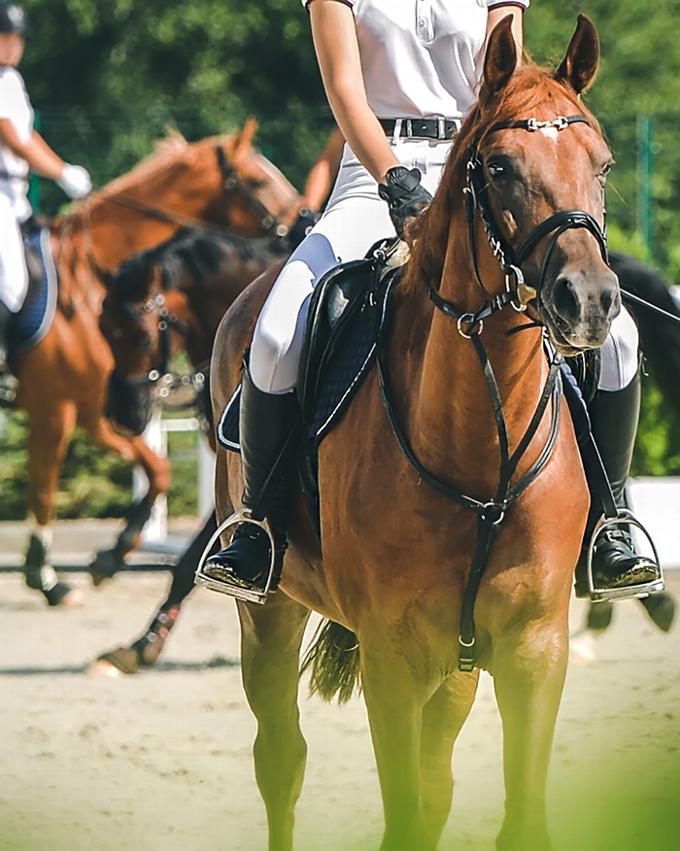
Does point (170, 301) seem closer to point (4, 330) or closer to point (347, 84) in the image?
point (4, 330)

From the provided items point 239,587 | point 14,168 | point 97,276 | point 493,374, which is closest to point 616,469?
point 493,374

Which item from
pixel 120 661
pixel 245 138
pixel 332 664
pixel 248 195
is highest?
pixel 245 138

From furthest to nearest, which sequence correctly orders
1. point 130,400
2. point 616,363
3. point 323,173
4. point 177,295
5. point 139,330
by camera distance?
point 130,400
point 139,330
point 177,295
point 323,173
point 616,363

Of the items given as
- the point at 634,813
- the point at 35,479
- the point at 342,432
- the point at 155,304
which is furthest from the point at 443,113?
the point at 35,479

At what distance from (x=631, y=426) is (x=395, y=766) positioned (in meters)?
1.11

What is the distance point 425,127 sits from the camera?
435cm

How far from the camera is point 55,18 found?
24.9 m

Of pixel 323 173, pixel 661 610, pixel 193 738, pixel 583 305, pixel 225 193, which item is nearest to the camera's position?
pixel 583 305

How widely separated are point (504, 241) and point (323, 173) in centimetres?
534

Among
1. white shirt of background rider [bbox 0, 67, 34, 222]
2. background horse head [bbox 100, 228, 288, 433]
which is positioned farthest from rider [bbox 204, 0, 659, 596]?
white shirt of background rider [bbox 0, 67, 34, 222]

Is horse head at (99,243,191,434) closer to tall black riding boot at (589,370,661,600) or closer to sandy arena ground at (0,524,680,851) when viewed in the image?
sandy arena ground at (0,524,680,851)

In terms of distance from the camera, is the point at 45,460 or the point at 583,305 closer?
the point at 583,305

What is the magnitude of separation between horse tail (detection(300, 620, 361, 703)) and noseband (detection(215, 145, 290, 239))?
513cm

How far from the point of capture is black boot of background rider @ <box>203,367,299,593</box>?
4340 mm
